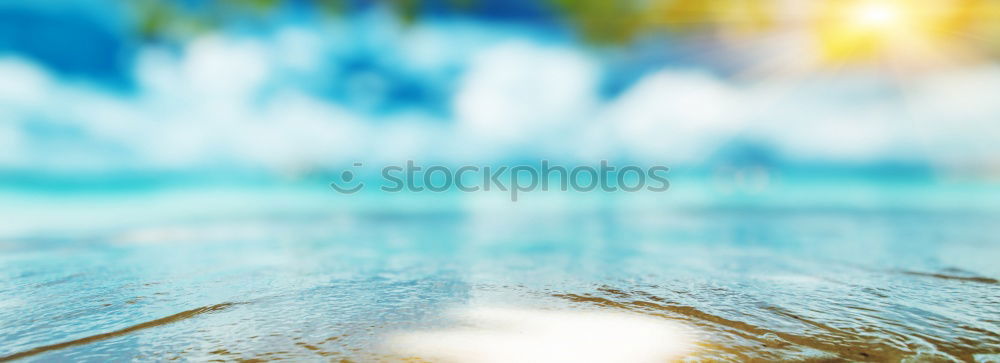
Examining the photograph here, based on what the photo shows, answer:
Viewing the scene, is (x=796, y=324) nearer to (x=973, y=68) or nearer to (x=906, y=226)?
(x=906, y=226)

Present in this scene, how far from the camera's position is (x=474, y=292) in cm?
153

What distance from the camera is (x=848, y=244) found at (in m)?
2.87

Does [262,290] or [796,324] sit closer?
[796,324]

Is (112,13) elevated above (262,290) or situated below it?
above

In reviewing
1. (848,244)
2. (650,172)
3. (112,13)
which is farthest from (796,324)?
(112,13)

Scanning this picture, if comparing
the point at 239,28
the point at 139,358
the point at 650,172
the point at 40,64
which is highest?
the point at 239,28

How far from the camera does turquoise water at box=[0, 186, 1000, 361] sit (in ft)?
3.40

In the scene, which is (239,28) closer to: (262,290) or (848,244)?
(262,290)

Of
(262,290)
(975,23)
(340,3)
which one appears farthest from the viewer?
(340,3)

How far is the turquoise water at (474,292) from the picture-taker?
104 centimetres

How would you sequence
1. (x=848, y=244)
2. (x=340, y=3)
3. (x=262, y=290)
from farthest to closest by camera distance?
(x=340, y=3)
(x=848, y=244)
(x=262, y=290)

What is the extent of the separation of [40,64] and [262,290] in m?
9.13

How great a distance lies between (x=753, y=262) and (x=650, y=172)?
304 inches

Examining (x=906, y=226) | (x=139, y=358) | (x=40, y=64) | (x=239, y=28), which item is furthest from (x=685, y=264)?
(x=40, y=64)
